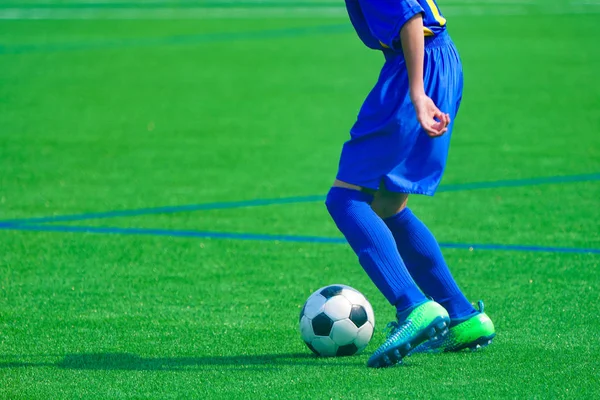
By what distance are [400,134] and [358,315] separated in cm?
78

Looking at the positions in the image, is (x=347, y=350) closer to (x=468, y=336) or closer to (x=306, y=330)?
(x=306, y=330)

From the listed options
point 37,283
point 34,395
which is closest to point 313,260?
point 37,283

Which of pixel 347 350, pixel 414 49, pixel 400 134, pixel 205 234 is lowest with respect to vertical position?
pixel 205 234

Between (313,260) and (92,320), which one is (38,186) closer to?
(313,260)

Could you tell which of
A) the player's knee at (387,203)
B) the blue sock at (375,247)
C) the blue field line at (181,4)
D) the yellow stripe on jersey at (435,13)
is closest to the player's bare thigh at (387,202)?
the player's knee at (387,203)

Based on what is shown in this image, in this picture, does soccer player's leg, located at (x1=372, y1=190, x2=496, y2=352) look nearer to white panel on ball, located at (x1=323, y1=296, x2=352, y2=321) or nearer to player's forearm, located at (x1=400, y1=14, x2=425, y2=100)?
white panel on ball, located at (x1=323, y1=296, x2=352, y2=321)

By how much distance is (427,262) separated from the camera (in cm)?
460

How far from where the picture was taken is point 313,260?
245 inches

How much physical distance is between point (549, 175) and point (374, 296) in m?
3.39

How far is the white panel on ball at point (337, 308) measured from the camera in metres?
4.50

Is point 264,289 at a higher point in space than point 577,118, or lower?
higher

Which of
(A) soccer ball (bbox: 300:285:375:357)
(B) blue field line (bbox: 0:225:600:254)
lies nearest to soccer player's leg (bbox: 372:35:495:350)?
(A) soccer ball (bbox: 300:285:375:357)

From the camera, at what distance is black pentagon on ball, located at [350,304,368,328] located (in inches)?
177

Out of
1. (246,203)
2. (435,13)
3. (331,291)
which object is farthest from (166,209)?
(435,13)
